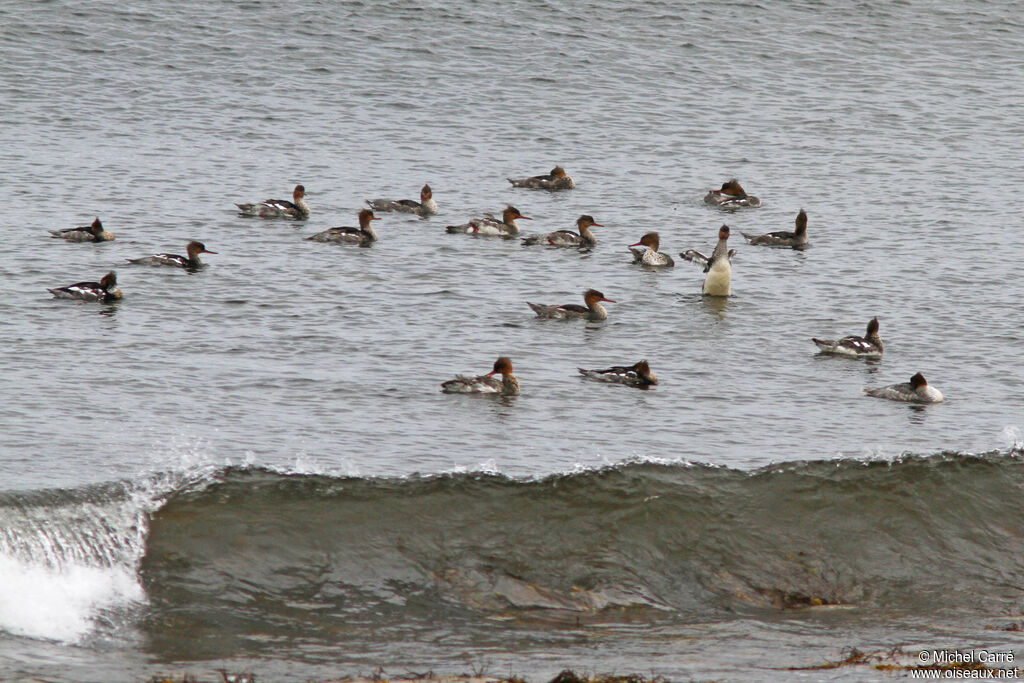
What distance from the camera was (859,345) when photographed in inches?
793

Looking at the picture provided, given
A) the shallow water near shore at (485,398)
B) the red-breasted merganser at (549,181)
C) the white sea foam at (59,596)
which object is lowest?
the white sea foam at (59,596)

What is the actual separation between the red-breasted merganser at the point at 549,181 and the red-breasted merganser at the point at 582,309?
948cm

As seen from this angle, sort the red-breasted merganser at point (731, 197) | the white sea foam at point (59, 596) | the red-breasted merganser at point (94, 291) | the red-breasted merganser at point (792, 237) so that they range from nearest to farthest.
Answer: the white sea foam at point (59, 596) < the red-breasted merganser at point (94, 291) < the red-breasted merganser at point (792, 237) < the red-breasted merganser at point (731, 197)

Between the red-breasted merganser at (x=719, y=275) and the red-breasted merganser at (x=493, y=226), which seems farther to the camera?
the red-breasted merganser at (x=493, y=226)

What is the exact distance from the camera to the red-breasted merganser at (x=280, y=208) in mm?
27859

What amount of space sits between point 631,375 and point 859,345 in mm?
4031

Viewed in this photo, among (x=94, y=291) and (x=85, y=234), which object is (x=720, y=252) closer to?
(x=94, y=291)

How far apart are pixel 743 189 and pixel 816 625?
2207 cm

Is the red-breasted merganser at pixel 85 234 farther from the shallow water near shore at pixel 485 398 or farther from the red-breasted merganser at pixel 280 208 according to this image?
the red-breasted merganser at pixel 280 208

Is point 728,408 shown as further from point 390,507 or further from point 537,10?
point 537,10

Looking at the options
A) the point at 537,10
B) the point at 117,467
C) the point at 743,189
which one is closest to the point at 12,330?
the point at 117,467

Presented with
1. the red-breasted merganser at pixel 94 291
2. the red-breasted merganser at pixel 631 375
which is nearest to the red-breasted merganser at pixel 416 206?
the red-breasted merganser at pixel 94 291

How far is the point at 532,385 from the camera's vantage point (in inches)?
730

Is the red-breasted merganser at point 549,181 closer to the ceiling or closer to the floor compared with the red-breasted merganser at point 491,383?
closer to the ceiling
